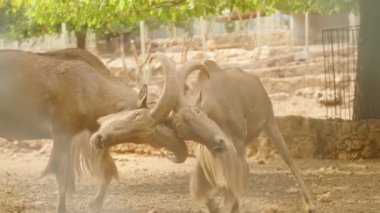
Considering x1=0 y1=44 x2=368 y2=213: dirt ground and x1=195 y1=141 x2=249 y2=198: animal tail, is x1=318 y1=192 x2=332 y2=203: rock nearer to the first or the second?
x1=0 y1=44 x2=368 y2=213: dirt ground

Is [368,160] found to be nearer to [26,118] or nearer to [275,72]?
[26,118]

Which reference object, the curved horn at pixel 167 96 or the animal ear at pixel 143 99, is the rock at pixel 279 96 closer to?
the animal ear at pixel 143 99

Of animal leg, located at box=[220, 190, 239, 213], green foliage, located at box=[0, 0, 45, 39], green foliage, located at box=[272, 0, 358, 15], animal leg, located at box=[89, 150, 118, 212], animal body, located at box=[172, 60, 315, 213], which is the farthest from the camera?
green foliage, located at box=[272, 0, 358, 15]

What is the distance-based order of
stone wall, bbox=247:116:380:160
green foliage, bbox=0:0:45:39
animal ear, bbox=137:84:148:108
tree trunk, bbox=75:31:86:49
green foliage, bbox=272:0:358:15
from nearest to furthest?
1. animal ear, bbox=137:84:148:108
2. green foliage, bbox=0:0:45:39
3. stone wall, bbox=247:116:380:160
4. green foliage, bbox=272:0:358:15
5. tree trunk, bbox=75:31:86:49

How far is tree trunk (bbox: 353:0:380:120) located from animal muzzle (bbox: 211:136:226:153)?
14.9ft

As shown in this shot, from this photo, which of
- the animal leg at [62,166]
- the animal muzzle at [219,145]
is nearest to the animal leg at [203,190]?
the animal muzzle at [219,145]

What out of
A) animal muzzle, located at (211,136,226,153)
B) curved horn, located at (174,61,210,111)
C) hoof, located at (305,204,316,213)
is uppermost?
curved horn, located at (174,61,210,111)

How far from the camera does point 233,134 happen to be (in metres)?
5.75

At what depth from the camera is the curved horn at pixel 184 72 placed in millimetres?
5250

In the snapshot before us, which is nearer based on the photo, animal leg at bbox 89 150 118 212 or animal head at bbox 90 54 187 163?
animal head at bbox 90 54 187 163

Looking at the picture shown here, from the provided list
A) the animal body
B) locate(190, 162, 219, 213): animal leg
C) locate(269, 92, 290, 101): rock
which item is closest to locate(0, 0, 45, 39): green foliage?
the animal body

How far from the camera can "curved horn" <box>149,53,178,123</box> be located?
519cm

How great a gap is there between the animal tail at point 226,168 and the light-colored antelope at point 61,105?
71 cm

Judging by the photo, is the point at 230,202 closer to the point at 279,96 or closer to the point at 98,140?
the point at 98,140
